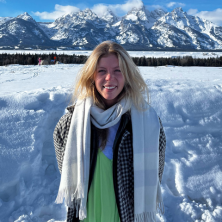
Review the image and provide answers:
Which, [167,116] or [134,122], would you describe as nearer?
[134,122]

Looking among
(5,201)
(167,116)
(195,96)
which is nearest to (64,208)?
(5,201)

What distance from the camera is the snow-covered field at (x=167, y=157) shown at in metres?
2.36

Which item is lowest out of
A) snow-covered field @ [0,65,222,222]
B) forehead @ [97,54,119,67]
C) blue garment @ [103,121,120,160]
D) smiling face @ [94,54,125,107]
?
snow-covered field @ [0,65,222,222]

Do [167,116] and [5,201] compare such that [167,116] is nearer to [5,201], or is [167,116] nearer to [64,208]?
[64,208]

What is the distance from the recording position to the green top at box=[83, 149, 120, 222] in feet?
4.32

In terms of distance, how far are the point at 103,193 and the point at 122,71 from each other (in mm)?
810

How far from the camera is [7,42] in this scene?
170 m

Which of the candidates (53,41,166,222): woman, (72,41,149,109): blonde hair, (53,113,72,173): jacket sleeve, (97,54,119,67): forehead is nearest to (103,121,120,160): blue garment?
(53,41,166,222): woman

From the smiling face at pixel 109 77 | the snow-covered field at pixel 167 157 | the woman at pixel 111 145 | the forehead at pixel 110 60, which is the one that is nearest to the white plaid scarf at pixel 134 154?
the woman at pixel 111 145

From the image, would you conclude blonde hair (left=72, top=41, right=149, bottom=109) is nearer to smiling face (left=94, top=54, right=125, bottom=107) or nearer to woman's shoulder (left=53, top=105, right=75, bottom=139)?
smiling face (left=94, top=54, right=125, bottom=107)

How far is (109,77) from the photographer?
4.18ft

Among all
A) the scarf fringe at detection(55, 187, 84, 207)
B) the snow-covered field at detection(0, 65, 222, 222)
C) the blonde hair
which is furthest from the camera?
the snow-covered field at detection(0, 65, 222, 222)

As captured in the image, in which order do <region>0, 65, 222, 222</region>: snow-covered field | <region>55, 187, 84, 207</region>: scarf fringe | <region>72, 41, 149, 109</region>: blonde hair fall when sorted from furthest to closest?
<region>0, 65, 222, 222</region>: snow-covered field < <region>55, 187, 84, 207</region>: scarf fringe < <region>72, 41, 149, 109</region>: blonde hair

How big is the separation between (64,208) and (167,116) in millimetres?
2356
